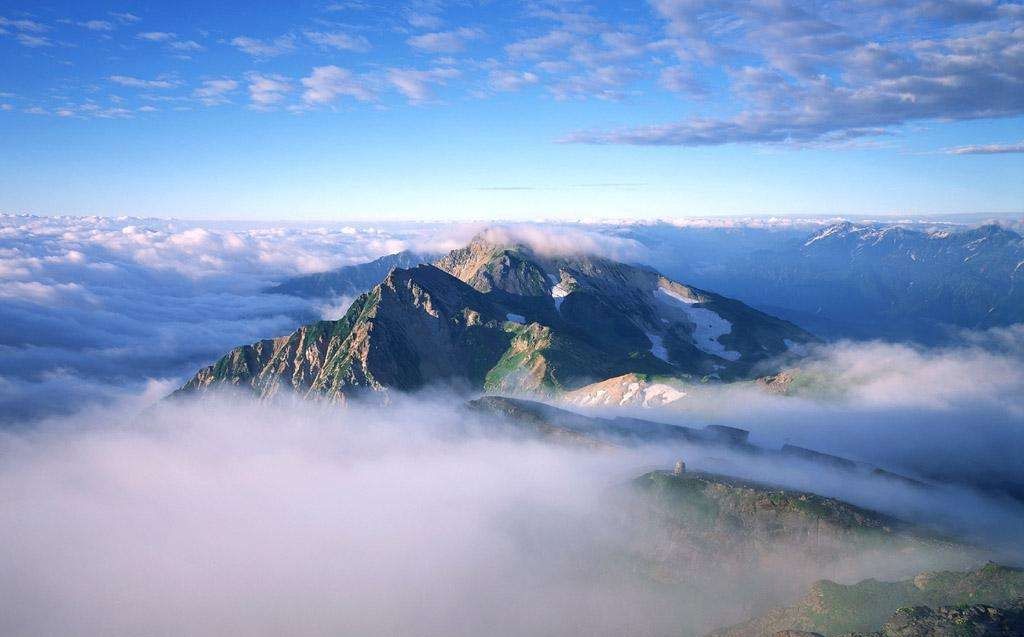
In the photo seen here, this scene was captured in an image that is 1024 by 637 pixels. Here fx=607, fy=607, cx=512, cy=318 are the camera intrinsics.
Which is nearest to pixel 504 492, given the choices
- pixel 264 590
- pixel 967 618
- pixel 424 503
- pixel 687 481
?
pixel 424 503

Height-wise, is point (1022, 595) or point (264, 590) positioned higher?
point (1022, 595)

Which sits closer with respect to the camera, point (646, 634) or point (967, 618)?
point (967, 618)

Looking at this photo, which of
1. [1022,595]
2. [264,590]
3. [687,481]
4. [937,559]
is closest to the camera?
[1022,595]

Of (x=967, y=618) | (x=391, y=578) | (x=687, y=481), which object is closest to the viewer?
(x=967, y=618)

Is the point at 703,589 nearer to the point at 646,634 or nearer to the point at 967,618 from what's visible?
the point at 646,634

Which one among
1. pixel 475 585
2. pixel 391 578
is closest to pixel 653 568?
pixel 475 585

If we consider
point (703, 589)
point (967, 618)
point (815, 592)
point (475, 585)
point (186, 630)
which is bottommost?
point (186, 630)

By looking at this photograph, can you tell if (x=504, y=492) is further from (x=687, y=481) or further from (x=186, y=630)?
(x=186, y=630)

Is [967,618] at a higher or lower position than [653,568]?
higher

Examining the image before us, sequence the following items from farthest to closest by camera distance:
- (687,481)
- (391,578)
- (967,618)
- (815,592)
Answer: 1. (391,578)
2. (687,481)
3. (815,592)
4. (967,618)
